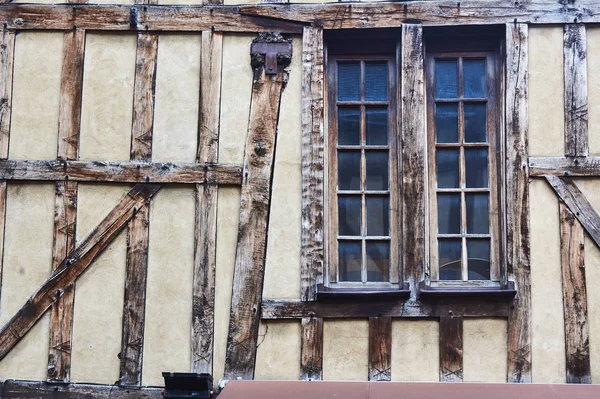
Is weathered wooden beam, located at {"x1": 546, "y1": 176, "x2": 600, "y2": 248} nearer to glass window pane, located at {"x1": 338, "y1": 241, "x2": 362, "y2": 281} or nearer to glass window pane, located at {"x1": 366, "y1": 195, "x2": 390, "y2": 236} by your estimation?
glass window pane, located at {"x1": 366, "y1": 195, "x2": 390, "y2": 236}

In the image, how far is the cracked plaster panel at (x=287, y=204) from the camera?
6461 mm

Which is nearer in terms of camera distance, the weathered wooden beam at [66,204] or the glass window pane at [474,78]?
the weathered wooden beam at [66,204]

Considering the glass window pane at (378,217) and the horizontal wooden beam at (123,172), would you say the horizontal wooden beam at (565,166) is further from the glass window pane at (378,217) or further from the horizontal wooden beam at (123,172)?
the horizontal wooden beam at (123,172)

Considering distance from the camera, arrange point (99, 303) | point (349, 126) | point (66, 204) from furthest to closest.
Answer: point (349, 126) < point (66, 204) < point (99, 303)

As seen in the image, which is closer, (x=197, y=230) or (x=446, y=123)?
(x=197, y=230)

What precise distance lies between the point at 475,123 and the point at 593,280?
1.32 meters

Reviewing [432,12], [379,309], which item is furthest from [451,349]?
[432,12]

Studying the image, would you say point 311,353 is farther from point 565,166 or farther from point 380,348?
point 565,166

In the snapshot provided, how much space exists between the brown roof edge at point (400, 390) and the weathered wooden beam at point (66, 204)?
117 centimetres

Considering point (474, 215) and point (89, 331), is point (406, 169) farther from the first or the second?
point (89, 331)

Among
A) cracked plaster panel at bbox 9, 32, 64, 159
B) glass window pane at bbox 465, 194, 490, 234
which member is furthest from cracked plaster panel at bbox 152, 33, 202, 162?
glass window pane at bbox 465, 194, 490, 234

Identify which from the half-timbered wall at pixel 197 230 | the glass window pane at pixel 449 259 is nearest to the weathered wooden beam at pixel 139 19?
the half-timbered wall at pixel 197 230

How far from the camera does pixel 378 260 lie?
6613 mm

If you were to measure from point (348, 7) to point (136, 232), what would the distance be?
2104 millimetres
